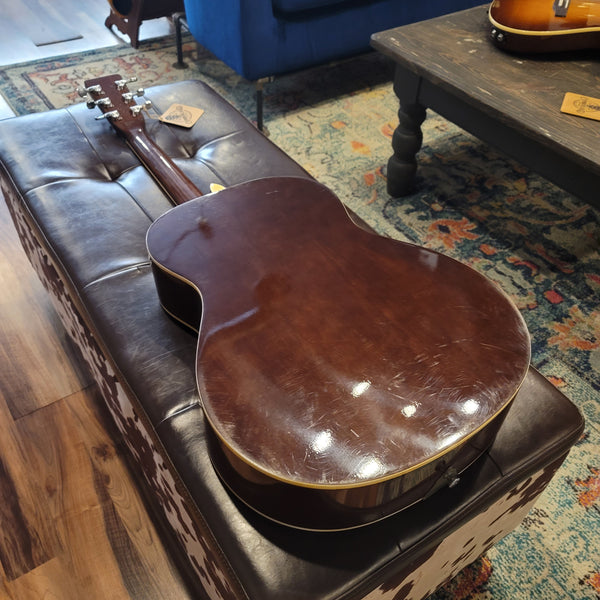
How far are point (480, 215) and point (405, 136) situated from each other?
1.13 feet

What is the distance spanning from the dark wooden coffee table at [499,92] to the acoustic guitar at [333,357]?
0.59 meters

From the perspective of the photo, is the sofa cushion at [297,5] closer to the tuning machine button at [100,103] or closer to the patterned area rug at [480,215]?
the patterned area rug at [480,215]

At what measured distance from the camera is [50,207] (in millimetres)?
1085

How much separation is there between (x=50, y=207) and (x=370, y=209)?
989mm

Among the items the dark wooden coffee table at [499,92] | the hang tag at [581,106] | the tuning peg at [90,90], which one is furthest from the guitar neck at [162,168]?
the hang tag at [581,106]

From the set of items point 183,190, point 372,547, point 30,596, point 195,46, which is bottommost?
point 30,596

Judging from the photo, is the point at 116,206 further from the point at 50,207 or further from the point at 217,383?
the point at 217,383

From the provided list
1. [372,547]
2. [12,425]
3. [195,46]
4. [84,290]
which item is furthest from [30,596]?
[195,46]

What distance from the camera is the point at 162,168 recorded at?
1.14 meters

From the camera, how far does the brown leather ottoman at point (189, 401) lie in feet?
2.16

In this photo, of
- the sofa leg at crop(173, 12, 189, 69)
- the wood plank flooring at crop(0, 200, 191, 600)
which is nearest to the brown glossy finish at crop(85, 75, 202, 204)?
the wood plank flooring at crop(0, 200, 191, 600)

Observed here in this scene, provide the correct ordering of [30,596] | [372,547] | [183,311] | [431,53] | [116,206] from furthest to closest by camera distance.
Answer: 1. [431,53]
2. [116,206]
3. [30,596]
4. [183,311]
5. [372,547]

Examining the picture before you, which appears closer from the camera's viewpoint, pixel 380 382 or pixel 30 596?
pixel 380 382

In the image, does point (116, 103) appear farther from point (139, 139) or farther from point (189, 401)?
point (189, 401)
